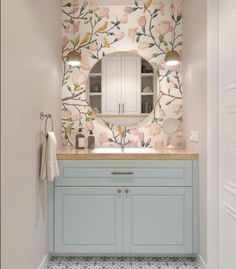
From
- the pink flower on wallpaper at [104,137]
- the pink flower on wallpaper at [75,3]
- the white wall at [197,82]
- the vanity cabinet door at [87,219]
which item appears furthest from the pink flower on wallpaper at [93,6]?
the vanity cabinet door at [87,219]

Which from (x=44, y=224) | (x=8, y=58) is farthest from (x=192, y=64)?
(x=44, y=224)

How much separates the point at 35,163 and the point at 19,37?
87 cm

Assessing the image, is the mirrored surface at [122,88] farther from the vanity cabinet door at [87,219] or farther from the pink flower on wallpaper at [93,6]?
the vanity cabinet door at [87,219]

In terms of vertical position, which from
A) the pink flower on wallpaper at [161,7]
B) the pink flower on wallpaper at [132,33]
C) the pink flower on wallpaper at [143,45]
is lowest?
the pink flower on wallpaper at [143,45]

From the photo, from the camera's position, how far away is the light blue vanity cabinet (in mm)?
2521

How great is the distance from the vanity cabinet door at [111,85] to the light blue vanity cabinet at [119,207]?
84 centimetres

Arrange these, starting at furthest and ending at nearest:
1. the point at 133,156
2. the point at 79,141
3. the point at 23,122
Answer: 1. the point at 79,141
2. the point at 133,156
3. the point at 23,122

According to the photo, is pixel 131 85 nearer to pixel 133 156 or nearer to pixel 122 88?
pixel 122 88

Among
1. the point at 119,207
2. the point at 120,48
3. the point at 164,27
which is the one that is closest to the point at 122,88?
the point at 120,48

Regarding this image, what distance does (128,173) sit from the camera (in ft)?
8.27

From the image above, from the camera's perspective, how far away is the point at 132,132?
3.22m

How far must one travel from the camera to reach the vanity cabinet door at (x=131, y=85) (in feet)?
10.4

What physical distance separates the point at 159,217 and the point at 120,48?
1.79m

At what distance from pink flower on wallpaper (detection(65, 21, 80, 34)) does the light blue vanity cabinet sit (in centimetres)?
150
